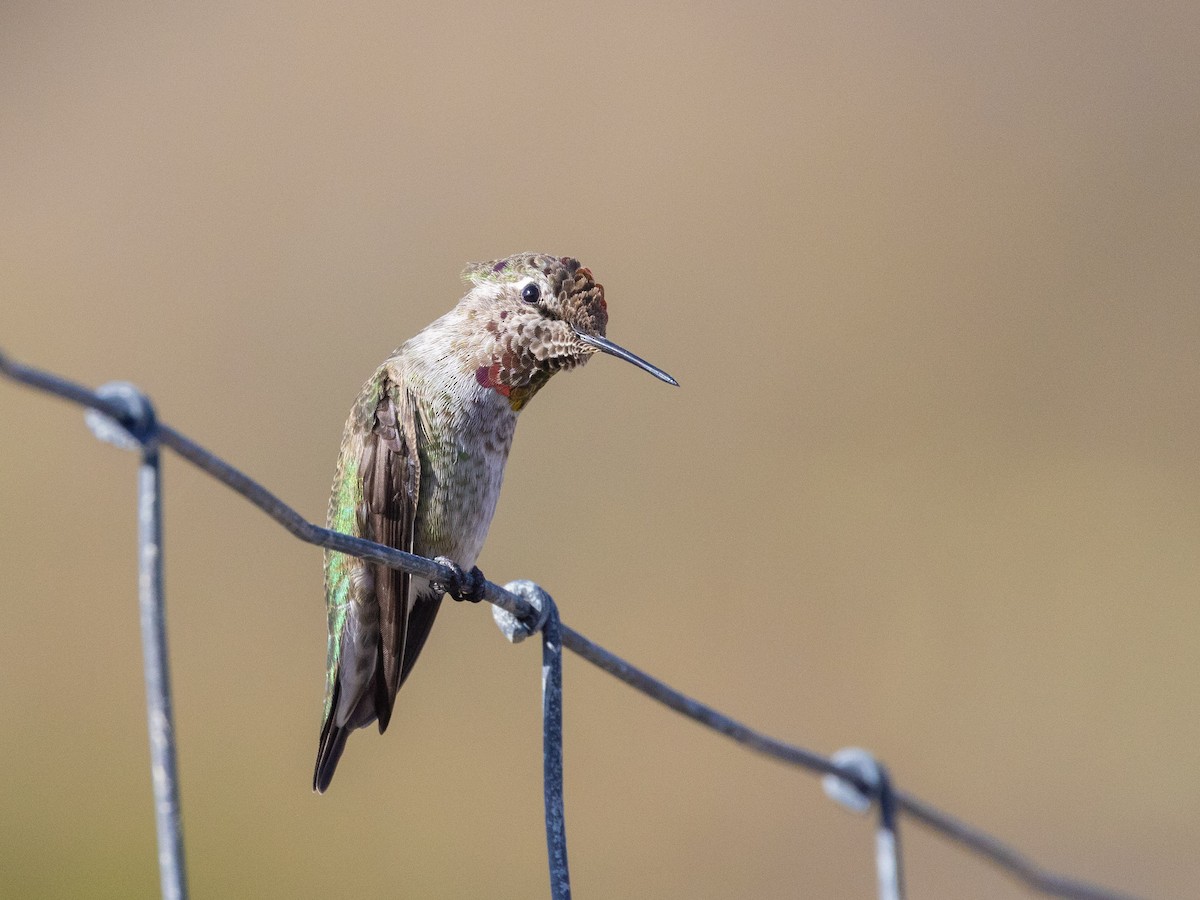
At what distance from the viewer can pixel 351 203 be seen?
6.59 m

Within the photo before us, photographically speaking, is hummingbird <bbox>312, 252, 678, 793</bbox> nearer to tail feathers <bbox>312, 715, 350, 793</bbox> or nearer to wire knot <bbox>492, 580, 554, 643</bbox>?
tail feathers <bbox>312, 715, 350, 793</bbox>

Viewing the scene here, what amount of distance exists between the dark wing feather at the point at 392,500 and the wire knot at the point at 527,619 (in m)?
0.98

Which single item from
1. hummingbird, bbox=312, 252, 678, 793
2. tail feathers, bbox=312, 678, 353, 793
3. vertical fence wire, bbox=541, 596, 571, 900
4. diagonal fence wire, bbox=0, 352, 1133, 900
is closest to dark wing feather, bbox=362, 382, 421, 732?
hummingbird, bbox=312, 252, 678, 793

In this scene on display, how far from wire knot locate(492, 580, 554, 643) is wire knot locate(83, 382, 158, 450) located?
0.62 m

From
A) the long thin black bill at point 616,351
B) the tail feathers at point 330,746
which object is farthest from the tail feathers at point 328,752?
the long thin black bill at point 616,351

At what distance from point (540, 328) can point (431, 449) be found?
0.30 metres

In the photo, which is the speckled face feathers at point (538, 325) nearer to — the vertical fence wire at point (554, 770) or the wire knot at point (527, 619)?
the wire knot at point (527, 619)

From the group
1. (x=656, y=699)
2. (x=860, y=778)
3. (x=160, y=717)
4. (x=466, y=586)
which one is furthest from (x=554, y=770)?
(x=466, y=586)

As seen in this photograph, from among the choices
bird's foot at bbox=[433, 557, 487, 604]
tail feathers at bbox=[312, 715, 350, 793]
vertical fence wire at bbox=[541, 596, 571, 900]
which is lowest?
vertical fence wire at bbox=[541, 596, 571, 900]

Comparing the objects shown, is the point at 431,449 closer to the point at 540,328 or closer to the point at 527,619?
the point at 540,328

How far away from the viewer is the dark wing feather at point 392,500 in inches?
96.3

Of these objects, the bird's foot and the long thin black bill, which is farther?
the long thin black bill

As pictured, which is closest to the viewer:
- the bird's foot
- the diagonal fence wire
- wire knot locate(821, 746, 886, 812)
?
the diagonal fence wire

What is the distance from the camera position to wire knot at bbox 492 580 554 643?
4.71ft
